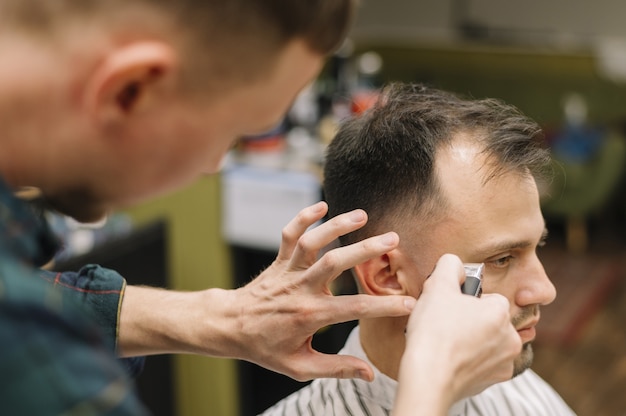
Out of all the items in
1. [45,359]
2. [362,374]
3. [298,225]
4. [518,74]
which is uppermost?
[518,74]

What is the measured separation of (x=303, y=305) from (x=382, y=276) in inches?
11.3

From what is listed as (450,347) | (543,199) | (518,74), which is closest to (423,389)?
(450,347)

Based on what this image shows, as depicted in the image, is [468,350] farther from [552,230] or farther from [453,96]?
[552,230]

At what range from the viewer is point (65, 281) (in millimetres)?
1233

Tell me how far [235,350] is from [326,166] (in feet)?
1.40

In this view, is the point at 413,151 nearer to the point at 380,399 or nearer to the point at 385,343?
the point at 385,343

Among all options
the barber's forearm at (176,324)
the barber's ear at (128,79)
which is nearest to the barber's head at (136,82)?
the barber's ear at (128,79)

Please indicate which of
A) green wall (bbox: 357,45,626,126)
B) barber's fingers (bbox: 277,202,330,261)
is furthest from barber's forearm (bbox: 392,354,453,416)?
Result: green wall (bbox: 357,45,626,126)

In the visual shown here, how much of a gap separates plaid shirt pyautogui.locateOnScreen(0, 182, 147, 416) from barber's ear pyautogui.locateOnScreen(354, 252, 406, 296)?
2.49 ft

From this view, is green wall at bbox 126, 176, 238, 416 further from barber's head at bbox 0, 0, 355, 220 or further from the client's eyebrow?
barber's head at bbox 0, 0, 355, 220

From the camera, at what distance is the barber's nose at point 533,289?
1.33 meters

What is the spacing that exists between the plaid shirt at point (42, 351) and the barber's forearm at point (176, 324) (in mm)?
554

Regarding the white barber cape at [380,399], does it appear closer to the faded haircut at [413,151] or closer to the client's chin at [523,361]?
the client's chin at [523,361]

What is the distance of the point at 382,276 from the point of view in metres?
1.38
